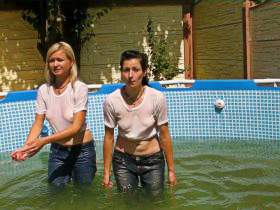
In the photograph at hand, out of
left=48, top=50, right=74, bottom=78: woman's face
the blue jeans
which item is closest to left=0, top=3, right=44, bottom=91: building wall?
the blue jeans

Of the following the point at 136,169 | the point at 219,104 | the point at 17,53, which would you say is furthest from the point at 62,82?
the point at 17,53

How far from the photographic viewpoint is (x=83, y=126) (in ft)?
12.6

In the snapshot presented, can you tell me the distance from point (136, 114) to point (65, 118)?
0.58 metres

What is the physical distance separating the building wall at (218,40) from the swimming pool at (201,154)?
232cm

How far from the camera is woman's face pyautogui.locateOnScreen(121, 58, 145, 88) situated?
11.5ft

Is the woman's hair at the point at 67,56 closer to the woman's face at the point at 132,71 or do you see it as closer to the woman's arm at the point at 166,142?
the woman's face at the point at 132,71

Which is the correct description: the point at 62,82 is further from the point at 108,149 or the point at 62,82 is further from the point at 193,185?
the point at 193,185

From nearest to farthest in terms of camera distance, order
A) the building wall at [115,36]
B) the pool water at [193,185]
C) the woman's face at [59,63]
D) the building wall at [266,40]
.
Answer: the woman's face at [59,63]
the pool water at [193,185]
the building wall at [266,40]
the building wall at [115,36]

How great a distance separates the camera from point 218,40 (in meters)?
10.7

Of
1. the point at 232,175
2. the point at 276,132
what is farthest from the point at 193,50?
the point at 232,175

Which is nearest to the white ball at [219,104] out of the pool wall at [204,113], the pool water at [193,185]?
the pool wall at [204,113]

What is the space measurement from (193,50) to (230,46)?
71.0 inches

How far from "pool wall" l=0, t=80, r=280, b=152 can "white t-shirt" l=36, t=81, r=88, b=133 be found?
3515 mm

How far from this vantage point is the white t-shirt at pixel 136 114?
3584 mm
